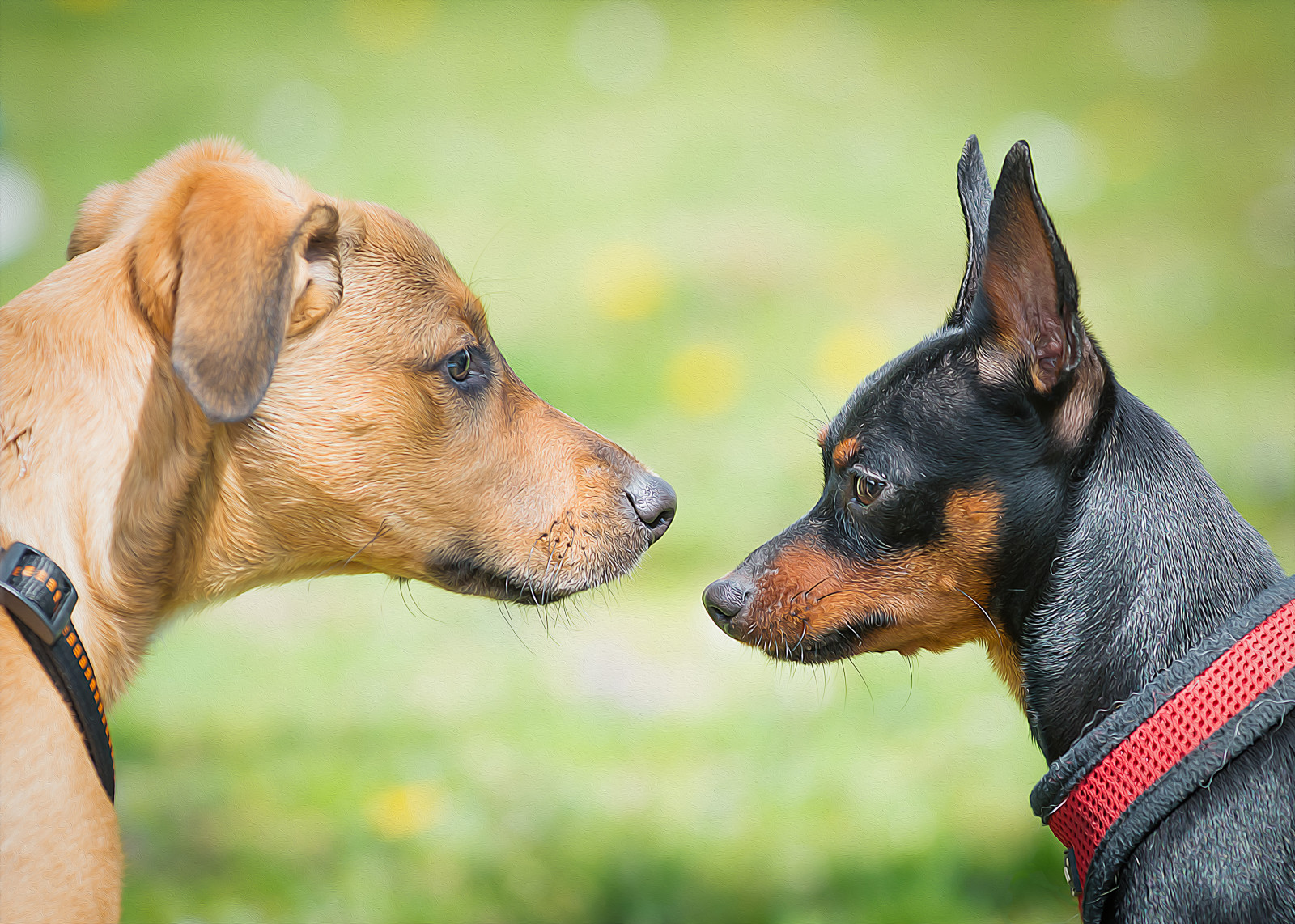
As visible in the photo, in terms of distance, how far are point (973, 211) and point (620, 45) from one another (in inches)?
171

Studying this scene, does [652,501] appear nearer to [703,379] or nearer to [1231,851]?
[1231,851]

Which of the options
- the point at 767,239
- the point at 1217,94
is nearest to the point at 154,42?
the point at 767,239

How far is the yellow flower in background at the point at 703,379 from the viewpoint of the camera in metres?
6.25

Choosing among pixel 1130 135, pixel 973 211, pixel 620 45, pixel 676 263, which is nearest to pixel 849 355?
pixel 676 263

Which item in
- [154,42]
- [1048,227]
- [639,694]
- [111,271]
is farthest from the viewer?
[154,42]

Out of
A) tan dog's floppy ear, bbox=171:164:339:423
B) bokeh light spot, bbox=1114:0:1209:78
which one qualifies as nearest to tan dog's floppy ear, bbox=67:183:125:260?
tan dog's floppy ear, bbox=171:164:339:423

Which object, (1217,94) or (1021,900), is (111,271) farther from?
(1217,94)

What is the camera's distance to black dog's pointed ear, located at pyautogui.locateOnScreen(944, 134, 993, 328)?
9.61 ft

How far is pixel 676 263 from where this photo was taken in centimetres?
684

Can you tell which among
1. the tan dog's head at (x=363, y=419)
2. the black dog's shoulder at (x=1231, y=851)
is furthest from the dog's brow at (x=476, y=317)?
the black dog's shoulder at (x=1231, y=851)

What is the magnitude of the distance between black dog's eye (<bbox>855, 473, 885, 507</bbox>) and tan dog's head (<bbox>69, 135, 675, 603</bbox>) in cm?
58

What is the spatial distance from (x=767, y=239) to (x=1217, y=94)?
321 cm

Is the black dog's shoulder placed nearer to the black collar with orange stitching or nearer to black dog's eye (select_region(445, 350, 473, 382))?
black dog's eye (select_region(445, 350, 473, 382))

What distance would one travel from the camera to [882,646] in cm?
283
